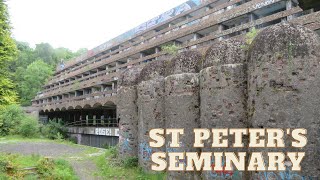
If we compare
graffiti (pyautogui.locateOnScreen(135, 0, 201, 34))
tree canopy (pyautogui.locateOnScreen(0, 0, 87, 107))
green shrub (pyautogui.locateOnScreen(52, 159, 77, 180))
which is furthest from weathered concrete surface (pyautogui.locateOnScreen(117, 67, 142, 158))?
graffiti (pyautogui.locateOnScreen(135, 0, 201, 34))

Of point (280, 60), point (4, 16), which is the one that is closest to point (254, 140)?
point (280, 60)

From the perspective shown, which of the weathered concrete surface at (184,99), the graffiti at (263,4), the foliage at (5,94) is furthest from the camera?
the graffiti at (263,4)

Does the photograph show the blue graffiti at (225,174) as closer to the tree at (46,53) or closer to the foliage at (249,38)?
the foliage at (249,38)

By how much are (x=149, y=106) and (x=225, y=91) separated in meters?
4.16

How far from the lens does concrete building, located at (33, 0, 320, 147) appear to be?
76.4 ft

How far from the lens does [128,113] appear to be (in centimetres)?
1325

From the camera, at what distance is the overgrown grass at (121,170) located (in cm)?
1105

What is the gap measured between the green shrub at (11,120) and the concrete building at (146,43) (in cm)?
495

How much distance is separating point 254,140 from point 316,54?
2.17m

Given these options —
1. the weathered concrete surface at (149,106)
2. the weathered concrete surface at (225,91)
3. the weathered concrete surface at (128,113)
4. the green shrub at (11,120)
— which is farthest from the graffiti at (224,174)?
the green shrub at (11,120)

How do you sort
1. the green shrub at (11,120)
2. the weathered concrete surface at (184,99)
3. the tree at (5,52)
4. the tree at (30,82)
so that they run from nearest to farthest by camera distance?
the weathered concrete surface at (184,99) < the tree at (5,52) < the green shrub at (11,120) < the tree at (30,82)

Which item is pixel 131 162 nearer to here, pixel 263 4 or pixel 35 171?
pixel 35 171

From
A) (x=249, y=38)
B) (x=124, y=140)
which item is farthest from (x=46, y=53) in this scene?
(x=249, y=38)

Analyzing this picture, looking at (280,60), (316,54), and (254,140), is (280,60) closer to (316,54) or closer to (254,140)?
(316,54)
